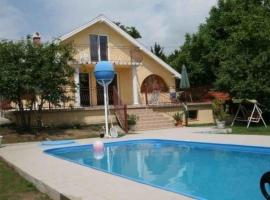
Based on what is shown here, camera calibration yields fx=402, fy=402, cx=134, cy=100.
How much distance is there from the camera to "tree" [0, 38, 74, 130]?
17.5 metres

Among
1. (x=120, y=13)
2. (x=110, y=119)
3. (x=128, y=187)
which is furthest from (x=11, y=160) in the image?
(x=120, y=13)

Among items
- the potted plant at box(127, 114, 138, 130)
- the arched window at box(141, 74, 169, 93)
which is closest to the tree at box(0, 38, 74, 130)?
the potted plant at box(127, 114, 138, 130)

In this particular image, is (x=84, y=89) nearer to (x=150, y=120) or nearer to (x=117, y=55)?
(x=117, y=55)

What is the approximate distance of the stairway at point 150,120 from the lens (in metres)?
21.9

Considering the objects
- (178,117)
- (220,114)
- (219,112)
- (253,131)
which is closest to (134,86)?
(178,117)

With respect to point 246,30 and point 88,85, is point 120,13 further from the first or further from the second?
point 246,30

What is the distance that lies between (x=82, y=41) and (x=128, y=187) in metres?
19.2

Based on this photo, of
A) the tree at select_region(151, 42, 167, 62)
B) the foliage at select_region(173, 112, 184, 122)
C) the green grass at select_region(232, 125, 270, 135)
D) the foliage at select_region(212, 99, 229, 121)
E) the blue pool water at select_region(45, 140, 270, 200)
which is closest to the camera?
the blue pool water at select_region(45, 140, 270, 200)

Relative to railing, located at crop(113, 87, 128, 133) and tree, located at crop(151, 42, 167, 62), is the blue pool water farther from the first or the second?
tree, located at crop(151, 42, 167, 62)

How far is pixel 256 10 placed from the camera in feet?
76.2

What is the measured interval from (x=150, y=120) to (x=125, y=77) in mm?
5759

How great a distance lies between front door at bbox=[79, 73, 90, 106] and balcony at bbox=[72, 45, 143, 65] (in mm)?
1315

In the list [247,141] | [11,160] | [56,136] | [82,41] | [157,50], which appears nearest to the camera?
[11,160]

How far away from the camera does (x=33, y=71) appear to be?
17.9 metres
